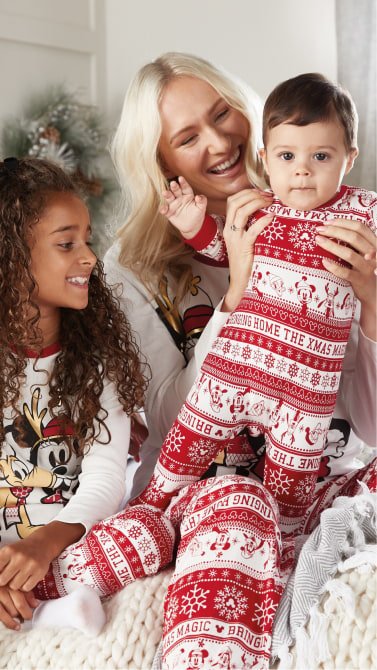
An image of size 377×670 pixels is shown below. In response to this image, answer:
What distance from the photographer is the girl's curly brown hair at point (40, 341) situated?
4.59ft

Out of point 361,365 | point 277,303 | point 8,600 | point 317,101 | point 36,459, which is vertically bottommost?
point 8,600

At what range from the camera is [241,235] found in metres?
1.41

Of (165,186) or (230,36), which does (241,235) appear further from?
(230,36)

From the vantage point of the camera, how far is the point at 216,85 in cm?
164

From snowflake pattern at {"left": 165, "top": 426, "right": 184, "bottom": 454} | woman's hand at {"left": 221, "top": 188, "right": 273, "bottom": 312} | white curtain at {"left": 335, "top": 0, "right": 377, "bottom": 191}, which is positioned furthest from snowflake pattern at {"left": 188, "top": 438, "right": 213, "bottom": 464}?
white curtain at {"left": 335, "top": 0, "right": 377, "bottom": 191}

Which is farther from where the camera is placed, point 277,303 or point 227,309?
point 227,309

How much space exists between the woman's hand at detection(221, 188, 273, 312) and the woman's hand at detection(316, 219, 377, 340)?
0.11 metres

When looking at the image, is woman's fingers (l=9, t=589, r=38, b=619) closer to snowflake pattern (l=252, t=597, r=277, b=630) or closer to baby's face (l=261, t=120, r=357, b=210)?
snowflake pattern (l=252, t=597, r=277, b=630)

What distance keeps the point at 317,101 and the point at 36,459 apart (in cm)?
75

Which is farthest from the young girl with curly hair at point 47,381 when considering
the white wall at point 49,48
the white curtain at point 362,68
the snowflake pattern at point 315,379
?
the white wall at point 49,48

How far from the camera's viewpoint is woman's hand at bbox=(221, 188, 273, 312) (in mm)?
1385

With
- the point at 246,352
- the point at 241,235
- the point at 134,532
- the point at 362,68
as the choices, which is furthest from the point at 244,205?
the point at 362,68

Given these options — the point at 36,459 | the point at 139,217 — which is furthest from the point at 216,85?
the point at 36,459

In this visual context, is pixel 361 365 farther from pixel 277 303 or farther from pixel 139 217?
pixel 139 217
